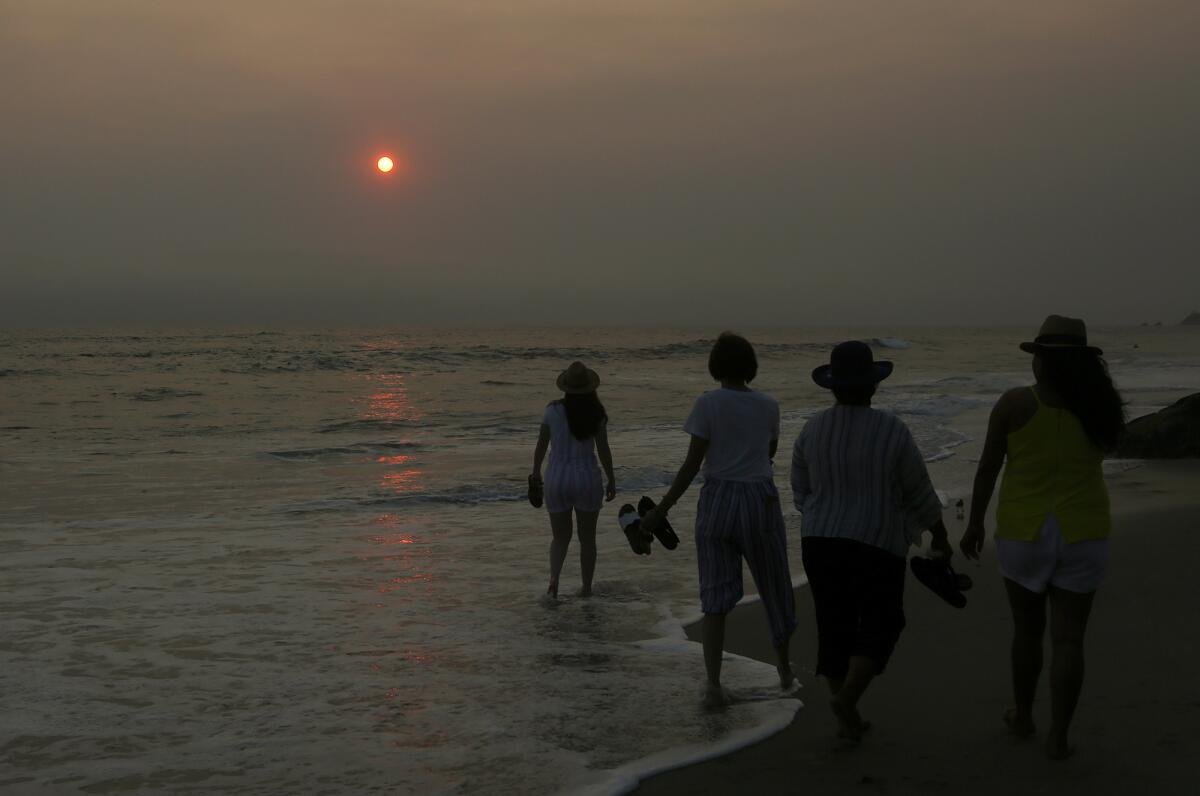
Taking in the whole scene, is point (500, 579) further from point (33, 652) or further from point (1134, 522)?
point (1134, 522)

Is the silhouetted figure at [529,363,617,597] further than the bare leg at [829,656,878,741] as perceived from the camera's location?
Yes

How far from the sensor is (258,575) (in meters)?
8.64

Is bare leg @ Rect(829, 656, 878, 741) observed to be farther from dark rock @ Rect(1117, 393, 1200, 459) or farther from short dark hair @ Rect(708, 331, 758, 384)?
dark rock @ Rect(1117, 393, 1200, 459)

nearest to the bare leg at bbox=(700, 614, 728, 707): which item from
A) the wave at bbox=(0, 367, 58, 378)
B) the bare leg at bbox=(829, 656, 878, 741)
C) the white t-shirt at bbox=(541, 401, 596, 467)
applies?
the bare leg at bbox=(829, 656, 878, 741)

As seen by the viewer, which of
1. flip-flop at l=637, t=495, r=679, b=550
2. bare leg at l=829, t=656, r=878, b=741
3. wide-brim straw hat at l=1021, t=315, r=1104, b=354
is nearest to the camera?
wide-brim straw hat at l=1021, t=315, r=1104, b=354

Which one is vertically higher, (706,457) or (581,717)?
(706,457)

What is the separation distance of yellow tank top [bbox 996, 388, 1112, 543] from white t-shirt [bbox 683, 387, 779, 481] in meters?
1.36

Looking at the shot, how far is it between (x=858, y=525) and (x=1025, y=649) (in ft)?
2.58

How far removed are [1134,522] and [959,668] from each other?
4544 millimetres

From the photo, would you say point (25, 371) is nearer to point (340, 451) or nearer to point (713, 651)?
point (340, 451)

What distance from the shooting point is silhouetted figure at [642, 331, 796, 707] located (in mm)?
5230

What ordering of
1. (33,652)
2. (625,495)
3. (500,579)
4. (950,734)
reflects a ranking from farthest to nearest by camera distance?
(625,495), (500,579), (33,652), (950,734)

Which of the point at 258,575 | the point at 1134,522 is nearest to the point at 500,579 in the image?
the point at 258,575

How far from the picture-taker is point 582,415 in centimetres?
784
